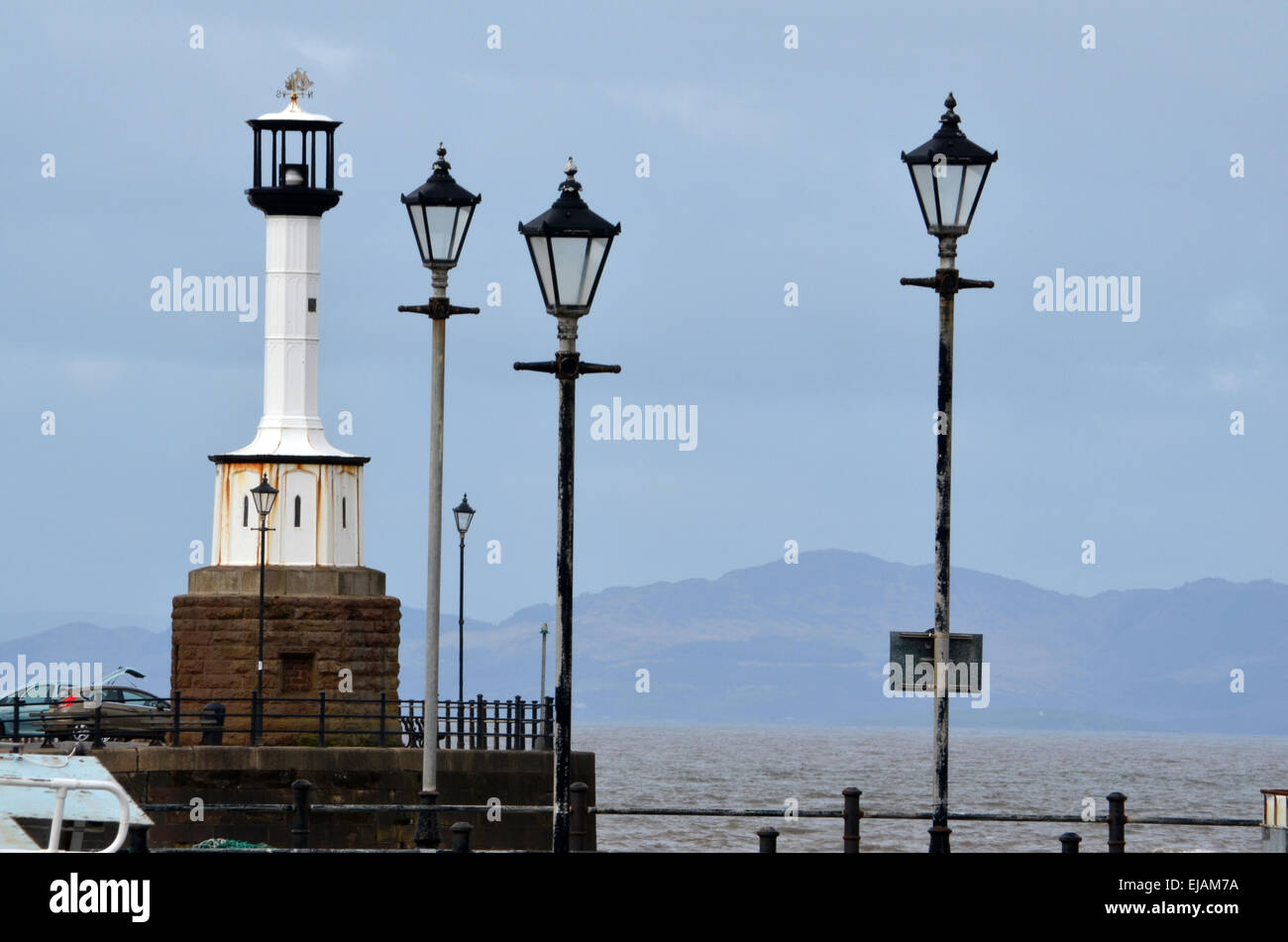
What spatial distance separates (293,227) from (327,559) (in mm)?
6081

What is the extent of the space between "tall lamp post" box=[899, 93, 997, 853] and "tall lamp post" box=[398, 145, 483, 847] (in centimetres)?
704

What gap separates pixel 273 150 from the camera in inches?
1810

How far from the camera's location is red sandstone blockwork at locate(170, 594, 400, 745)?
143 feet

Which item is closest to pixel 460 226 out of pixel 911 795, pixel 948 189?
pixel 948 189

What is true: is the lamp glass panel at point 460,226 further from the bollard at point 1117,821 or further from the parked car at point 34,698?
the parked car at point 34,698

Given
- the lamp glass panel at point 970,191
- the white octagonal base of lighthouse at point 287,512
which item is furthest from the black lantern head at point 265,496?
the lamp glass panel at point 970,191

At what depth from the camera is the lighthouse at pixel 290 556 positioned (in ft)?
143

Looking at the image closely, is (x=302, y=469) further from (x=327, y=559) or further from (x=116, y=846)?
(x=116, y=846)

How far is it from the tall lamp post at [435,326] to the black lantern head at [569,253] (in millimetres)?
5916

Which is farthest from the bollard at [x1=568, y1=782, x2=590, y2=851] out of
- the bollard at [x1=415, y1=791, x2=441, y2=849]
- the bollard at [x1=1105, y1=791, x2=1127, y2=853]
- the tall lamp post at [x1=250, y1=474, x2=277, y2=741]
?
the tall lamp post at [x1=250, y1=474, x2=277, y2=741]

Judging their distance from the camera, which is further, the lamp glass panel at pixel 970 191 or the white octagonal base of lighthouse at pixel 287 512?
the white octagonal base of lighthouse at pixel 287 512

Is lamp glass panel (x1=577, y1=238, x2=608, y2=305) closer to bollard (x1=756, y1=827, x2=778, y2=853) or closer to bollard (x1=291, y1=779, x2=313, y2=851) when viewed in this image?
bollard (x1=756, y1=827, x2=778, y2=853)
